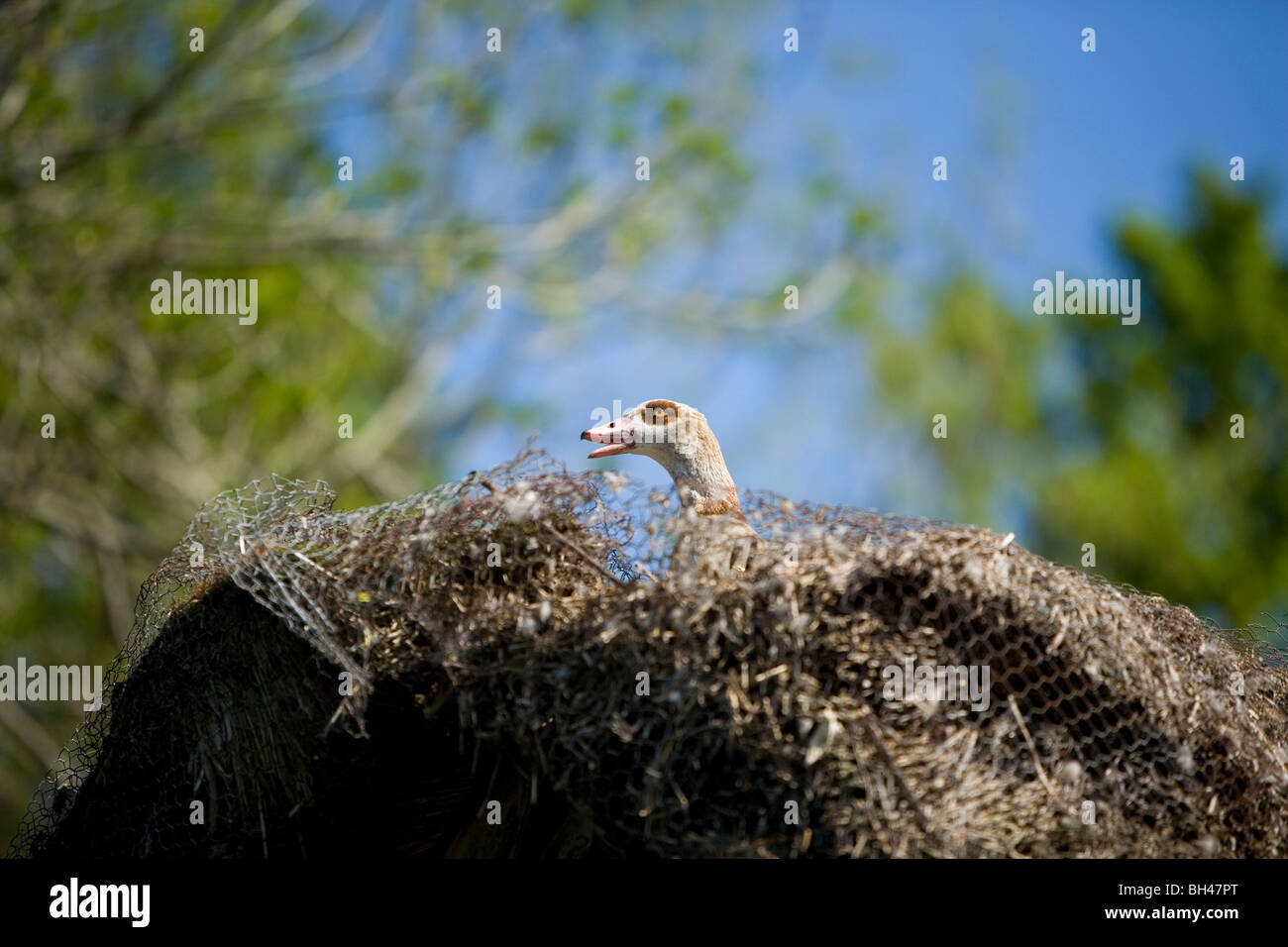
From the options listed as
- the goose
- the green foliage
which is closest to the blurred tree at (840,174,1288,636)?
the green foliage

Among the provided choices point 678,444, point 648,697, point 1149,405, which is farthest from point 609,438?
point 1149,405

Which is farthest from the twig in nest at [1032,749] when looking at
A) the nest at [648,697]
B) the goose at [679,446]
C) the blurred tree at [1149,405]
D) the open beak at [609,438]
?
the blurred tree at [1149,405]

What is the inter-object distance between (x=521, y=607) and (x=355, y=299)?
1283 centimetres

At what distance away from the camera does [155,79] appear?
11414mm

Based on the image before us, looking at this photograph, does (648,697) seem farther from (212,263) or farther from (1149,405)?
(1149,405)

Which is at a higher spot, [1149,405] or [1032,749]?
[1149,405]

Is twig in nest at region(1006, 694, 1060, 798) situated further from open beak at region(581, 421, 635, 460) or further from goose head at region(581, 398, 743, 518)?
open beak at region(581, 421, 635, 460)

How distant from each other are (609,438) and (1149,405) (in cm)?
2407

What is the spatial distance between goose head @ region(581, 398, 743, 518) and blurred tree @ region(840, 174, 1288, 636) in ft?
58.4

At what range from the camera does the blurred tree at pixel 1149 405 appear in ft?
72.5

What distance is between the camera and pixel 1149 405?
26016mm

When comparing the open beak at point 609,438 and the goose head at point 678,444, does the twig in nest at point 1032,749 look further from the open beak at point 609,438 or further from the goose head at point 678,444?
the open beak at point 609,438

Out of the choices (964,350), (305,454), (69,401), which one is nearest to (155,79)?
(69,401)

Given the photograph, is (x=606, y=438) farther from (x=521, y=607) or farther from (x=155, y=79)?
(x=155, y=79)
